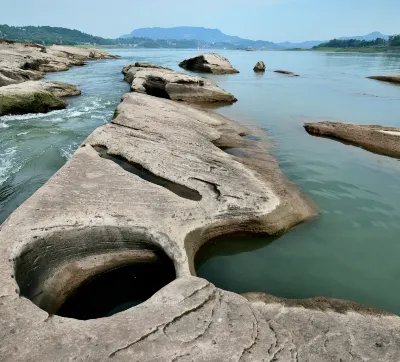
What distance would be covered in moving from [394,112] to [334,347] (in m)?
23.1

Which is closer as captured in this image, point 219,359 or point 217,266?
point 219,359

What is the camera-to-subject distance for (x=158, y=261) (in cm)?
660

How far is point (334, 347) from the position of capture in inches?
172

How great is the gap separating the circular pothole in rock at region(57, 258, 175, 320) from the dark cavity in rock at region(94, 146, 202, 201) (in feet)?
7.24

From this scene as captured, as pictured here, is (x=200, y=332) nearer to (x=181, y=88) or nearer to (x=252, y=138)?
(x=252, y=138)

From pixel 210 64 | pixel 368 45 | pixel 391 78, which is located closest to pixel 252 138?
pixel 210 64

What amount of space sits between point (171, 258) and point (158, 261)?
626mm

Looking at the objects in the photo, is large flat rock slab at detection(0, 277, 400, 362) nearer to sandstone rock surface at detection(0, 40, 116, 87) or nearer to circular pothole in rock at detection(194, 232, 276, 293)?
circular pothole in rock at detection(194, 232, 276, 293)

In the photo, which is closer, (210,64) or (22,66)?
(22,66)

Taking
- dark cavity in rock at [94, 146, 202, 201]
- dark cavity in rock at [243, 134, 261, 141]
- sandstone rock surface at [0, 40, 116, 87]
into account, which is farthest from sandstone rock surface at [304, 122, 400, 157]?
sandstone rock surface at [0, 40, 116, 87]

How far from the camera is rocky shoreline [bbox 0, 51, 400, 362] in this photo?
4.05m

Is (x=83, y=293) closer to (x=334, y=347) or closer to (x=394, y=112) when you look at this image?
(x=334, y=347)

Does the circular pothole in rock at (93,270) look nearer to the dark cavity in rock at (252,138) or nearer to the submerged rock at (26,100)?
the dark cavity in rock at (252,138)

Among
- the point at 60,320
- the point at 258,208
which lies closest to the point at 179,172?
the point at 258,208
